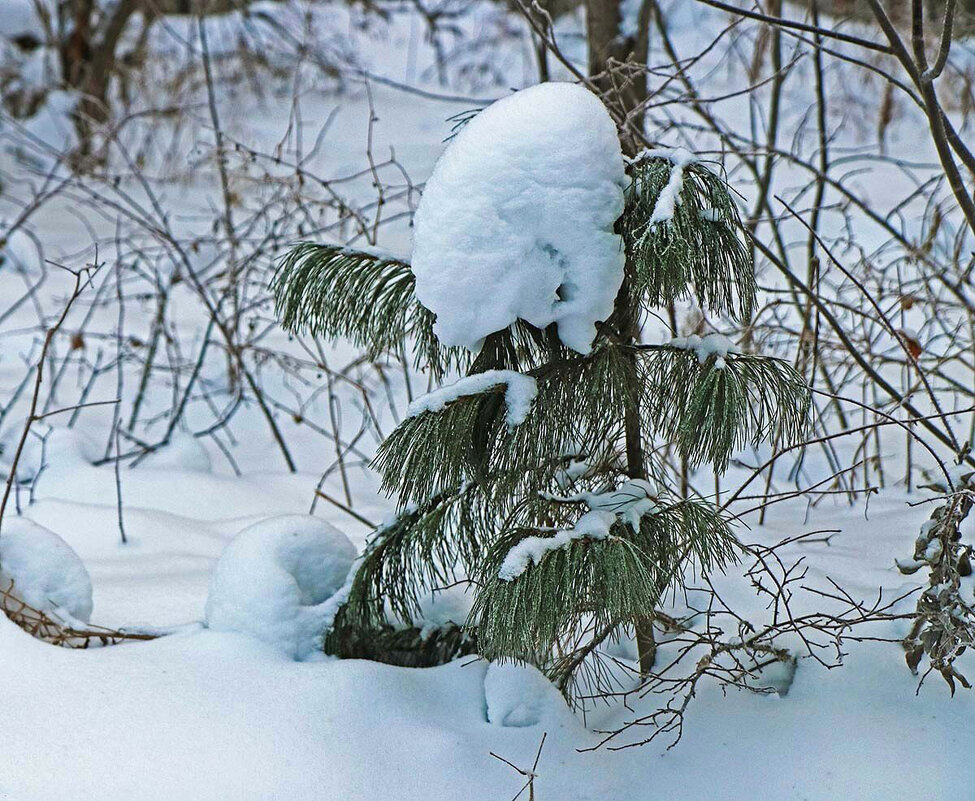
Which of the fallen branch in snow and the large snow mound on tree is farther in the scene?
the fallen branch in snow

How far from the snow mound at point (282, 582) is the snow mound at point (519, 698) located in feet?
1.18

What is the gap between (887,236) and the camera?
5004 mm

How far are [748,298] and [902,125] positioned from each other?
613cm

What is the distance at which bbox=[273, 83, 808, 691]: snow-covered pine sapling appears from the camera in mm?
1480

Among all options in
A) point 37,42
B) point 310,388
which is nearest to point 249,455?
point 310,388

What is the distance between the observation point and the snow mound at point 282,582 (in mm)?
1846

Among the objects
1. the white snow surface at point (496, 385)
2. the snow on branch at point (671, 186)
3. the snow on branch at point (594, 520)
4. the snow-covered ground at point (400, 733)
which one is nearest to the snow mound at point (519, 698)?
the snow-covered ground at point (400, 733)

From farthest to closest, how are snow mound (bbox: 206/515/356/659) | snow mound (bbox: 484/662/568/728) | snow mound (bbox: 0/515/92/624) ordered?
snow mound (bbox: 0/515/92/624) < snow mound (bbox: 206/515/356/659) < snow mound (bbox: 484/662/568/728)

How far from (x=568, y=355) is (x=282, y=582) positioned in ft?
2.33

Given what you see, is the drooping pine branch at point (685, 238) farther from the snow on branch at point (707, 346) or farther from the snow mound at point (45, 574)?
the snow mound at point (45, 574)

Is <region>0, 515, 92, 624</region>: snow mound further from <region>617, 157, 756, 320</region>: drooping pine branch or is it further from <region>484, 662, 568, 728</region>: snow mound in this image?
<region>617, 157, 756, 320</region>: drooping pine branch

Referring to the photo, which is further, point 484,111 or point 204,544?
point 204,544

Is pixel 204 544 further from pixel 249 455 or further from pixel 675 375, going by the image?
pixel 675 375

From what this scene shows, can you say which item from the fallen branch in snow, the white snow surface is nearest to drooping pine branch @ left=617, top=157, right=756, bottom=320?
the white snow surface
